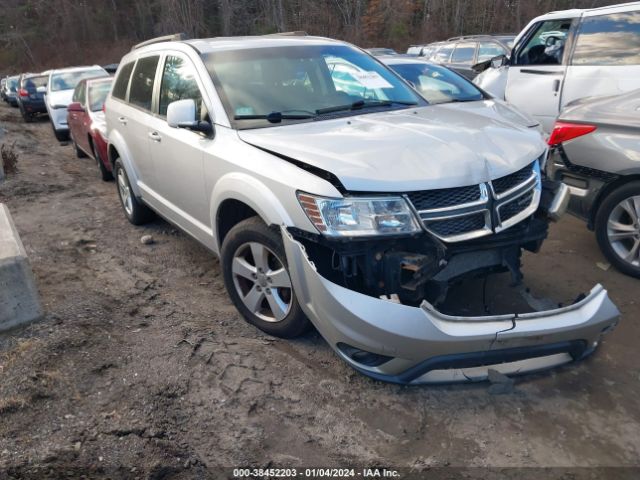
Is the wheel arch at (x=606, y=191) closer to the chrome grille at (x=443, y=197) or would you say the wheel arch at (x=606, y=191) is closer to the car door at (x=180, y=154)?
the chrome grille at (x=443, y=197)

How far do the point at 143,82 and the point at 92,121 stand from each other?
12.8 feet

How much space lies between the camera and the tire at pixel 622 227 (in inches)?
158

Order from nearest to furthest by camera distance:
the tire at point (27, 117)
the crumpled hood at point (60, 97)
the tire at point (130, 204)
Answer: the tire at point (130, 204)
the crumpled hood at point (60, 97)
the tire at point (27, 117)

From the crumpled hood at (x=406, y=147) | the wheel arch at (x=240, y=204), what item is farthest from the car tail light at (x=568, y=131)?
the wheel arch at (x=240, y=204)

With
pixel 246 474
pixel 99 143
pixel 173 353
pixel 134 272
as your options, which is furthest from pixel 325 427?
pixel 99 143

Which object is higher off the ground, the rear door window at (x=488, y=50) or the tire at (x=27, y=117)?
the rear door window at (x=488, y=50)

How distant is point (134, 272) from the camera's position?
15.5 ft

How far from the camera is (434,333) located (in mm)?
2566

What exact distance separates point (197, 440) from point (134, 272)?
2.44 meters

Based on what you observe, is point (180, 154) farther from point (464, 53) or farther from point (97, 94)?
point (464, 53)

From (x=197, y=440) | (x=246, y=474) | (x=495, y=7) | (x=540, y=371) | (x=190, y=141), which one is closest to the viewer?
(x=246, y=474)

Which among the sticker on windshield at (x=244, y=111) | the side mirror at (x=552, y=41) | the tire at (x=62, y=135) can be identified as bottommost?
the tire at (x=62, y=135)

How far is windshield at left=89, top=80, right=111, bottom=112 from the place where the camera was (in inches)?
348

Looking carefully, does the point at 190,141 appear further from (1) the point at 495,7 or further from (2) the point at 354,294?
(1) the point at 495,7
